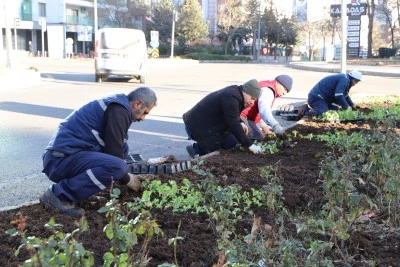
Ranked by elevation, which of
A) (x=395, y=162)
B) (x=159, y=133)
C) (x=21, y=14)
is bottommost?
(x=159, y=133)

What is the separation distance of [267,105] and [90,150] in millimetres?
3645

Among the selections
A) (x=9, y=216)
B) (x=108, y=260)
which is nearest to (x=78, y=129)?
(x=9, y=216)

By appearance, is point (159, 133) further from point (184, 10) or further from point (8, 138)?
point (184, 10)

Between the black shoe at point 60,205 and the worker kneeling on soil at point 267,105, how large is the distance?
3868 mm

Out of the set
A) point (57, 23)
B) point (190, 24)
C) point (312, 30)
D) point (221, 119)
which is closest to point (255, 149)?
point (221, 119)

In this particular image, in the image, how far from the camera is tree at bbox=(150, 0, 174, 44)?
6706cm

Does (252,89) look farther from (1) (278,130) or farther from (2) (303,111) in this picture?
(2) (303,111)

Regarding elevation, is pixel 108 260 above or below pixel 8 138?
above

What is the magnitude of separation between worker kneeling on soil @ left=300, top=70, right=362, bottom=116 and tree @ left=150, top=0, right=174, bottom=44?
56480 mm

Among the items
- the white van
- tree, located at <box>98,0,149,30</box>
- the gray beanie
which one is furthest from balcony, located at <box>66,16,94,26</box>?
Result: the gray beanie

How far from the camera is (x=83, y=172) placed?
476 cm

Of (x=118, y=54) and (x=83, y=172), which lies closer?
(x=83, y=172)

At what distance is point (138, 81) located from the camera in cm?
2384

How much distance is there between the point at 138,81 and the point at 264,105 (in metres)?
16.3
